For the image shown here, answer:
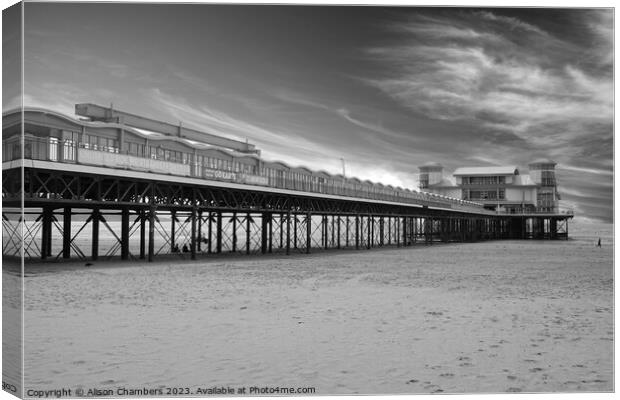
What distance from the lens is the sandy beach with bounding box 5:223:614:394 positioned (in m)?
8.29

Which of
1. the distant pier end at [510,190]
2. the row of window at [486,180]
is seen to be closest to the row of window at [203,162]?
the distant pier end at [510,190]

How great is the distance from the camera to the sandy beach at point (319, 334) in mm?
8289

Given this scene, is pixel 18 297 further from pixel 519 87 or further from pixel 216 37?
pixel 519 87

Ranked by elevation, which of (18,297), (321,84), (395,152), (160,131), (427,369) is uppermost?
(160,131)

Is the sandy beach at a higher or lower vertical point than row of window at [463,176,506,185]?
lower

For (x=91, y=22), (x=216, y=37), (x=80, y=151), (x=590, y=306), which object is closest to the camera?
(x=91, y=22)

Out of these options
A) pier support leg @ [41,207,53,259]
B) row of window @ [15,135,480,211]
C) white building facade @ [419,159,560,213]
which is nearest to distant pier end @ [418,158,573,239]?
white building facade @ [419,159,560,213]

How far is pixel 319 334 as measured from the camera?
10734 mm

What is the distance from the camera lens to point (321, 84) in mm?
11195

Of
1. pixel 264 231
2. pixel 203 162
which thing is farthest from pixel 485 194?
pixel 203 162

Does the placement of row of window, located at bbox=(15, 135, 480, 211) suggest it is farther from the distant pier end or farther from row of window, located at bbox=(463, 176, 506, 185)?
row of window, located at bbox=(463, 176, 506, 185)

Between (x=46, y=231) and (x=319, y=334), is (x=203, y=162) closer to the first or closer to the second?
(x=46, y=231)

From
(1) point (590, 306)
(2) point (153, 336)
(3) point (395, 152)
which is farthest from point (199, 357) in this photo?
(1) point (590, 306)

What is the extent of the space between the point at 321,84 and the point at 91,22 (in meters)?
4.06
